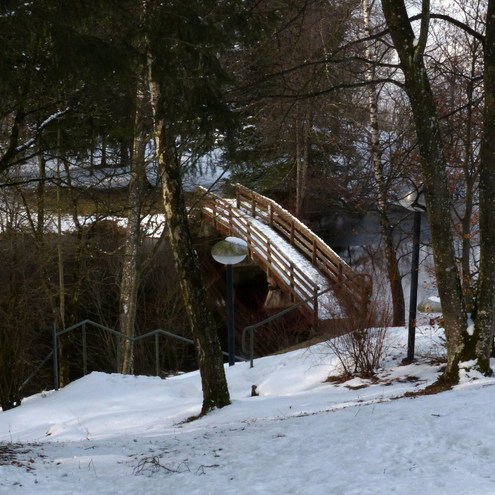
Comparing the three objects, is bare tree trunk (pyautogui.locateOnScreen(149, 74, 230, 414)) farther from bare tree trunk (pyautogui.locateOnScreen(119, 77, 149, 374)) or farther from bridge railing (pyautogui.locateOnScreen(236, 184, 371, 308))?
bridge railing (pyautogui.locateOnScreen(236, 184, 371, 308))

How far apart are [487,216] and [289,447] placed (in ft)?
12.5

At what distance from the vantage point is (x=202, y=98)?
7801 millimetres

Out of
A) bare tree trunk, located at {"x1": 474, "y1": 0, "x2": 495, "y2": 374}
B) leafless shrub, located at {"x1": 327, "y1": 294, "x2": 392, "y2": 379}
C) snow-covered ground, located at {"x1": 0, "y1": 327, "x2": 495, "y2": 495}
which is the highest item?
bare tree trunk, located at {"x1": 474, "y1": 0, "x2": 495, "y2": 374}

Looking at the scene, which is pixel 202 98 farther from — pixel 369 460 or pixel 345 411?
pixel 369 460

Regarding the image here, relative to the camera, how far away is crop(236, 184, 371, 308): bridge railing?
54.9ft

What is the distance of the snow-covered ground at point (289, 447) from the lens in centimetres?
418

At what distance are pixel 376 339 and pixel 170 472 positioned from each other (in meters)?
5.53

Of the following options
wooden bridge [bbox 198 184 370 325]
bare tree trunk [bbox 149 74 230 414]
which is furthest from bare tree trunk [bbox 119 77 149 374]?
bare tree trunk [bbox 149 74 230 414]

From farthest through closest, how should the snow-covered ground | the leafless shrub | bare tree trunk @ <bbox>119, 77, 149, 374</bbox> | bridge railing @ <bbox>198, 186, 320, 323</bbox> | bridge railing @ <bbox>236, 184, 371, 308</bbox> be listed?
1. bridge railing @ <bbox>236, 184, 371, 308</bbox>
2. bridge railing @ <bbox>198, 186, 320, 323</bbox>
3. bare tree trunk @ <bbox>119, 77, 149, 374</bbox>
4. the leafless shrub
5. the snow-covered ground

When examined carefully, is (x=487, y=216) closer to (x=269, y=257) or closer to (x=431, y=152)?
(x=431, y=152)

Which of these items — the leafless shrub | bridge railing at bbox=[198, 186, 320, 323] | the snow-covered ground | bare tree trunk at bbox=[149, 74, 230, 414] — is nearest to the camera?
the snow-covered ground

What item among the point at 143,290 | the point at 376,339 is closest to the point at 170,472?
the point at 376,339

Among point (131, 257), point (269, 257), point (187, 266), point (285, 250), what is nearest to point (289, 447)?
point (187, 266)

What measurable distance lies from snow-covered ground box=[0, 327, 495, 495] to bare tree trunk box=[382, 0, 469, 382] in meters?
0.96
